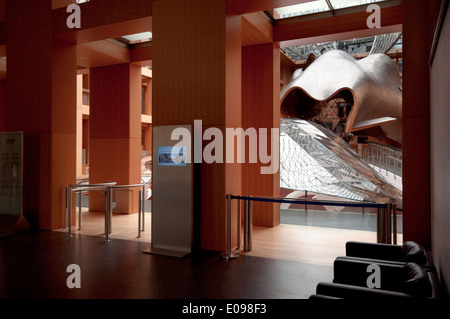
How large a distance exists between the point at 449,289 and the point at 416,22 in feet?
15.4

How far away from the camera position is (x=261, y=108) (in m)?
8.41

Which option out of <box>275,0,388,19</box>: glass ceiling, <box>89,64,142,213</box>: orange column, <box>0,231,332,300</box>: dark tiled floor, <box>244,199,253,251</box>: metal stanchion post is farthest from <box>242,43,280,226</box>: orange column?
<box>89,64,142,213</box>: orange column

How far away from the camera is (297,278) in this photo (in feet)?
14.9

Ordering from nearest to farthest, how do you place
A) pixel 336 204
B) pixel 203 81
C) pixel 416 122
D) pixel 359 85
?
pixel 336 204 → pixel 416 122 → pixel 203 81 → pixel 359 85

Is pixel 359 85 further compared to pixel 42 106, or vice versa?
pixel 359 85

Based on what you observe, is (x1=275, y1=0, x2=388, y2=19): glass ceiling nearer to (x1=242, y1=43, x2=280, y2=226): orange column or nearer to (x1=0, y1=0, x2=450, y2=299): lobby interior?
(x1=0, y1=0, x2=450, y2=299): lobby interior

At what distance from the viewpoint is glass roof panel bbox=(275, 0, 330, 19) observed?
722 cm

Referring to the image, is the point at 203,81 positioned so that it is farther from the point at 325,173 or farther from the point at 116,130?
the point at 325,173

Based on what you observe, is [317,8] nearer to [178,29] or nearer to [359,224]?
[178,29]

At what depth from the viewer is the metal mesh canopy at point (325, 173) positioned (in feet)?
40.7

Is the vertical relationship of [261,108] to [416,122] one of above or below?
above

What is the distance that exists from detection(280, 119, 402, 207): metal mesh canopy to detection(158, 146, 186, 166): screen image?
21.7ft

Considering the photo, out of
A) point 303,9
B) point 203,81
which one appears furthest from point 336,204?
point 303,9

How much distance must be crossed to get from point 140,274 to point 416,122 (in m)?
4.70
